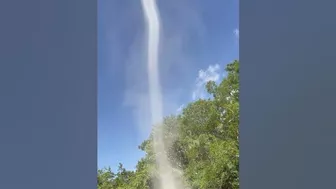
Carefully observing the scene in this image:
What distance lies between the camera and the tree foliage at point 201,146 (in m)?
3.77

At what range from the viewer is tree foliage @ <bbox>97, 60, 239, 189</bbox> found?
3.77 meters

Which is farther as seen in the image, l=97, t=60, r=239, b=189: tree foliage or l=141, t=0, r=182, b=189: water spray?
l=97, t=60, r=239, b=189: tree foliage

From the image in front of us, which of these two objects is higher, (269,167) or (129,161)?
(129,161)

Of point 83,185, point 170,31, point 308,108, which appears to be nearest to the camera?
point 83,185

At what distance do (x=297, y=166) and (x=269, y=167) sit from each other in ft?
0.30

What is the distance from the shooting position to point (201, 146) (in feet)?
12.8

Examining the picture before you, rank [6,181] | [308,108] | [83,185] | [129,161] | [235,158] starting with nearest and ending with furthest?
1. [6,181]
2. [83,185]
3. [308,108]
4. [129,161]
5. [235,158]

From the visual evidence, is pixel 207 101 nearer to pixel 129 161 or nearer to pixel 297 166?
pixel 129 161

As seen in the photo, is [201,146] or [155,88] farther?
[201,146]


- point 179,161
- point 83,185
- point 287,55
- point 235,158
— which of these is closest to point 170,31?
point 179,161

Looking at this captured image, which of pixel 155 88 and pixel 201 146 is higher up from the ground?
pixel 155 88

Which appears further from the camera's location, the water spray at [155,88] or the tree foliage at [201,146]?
the tree foliage at [201,146]

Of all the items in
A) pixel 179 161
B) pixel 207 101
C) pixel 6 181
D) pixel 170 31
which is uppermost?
pixel 170 31

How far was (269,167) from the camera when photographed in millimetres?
1209
